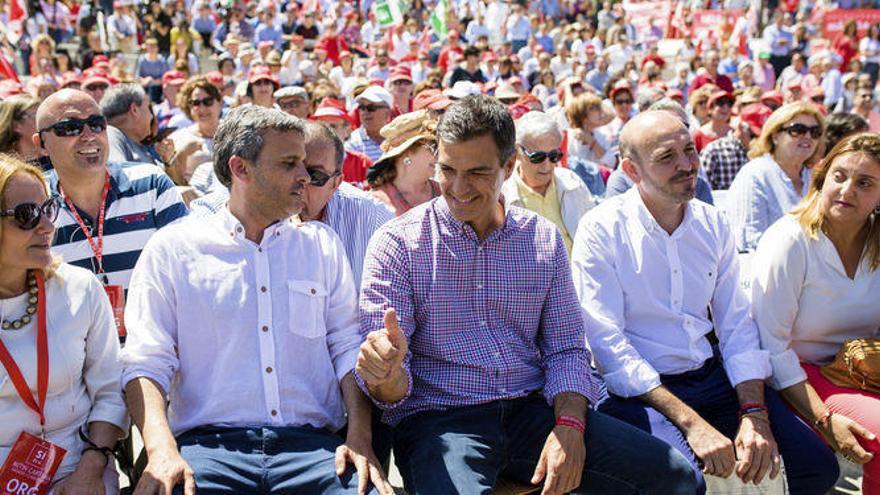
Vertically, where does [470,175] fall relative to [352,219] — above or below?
above

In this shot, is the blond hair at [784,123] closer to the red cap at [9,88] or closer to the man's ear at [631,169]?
the man's ear at [631,169]

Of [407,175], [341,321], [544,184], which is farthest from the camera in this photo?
[544,184]

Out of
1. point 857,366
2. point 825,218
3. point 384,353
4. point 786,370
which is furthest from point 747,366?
point 384,353

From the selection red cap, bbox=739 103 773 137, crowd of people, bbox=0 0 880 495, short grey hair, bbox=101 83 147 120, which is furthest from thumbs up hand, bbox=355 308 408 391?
red cap, bbox=739 103 773 137

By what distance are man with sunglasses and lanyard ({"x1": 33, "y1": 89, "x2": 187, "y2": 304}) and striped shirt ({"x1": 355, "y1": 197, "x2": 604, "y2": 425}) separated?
1.43 meters

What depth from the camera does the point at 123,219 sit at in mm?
4008

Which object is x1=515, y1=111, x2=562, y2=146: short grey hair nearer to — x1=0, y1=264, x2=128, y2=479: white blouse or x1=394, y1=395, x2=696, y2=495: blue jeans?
x1=394, y1=395, x2=696, y2=495: blue jeans

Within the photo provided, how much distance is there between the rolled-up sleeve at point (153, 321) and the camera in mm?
2900

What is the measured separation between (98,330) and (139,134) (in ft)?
12.3

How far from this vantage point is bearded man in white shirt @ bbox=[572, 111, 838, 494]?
3359 mm

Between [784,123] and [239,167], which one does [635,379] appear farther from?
[784,123]

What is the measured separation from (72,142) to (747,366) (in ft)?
9.92

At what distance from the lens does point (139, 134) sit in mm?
6387

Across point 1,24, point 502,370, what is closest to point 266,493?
point 502,370
